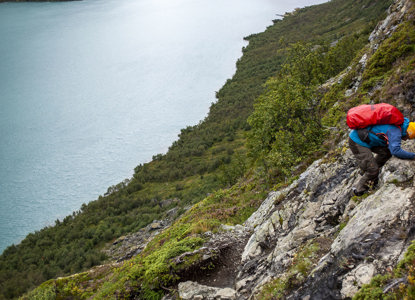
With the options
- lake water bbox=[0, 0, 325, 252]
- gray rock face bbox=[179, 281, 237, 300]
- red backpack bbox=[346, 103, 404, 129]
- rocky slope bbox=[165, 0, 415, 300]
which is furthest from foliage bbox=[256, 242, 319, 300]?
lake water bbox=[0, 0, 325, 252]

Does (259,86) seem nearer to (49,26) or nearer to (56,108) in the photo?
(56,108)

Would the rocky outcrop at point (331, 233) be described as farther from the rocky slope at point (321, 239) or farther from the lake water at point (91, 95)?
the lake water at point (91, 95)

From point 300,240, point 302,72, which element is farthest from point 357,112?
point 302,72

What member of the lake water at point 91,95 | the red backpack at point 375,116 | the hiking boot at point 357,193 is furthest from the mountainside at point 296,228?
the lake water at point 91,95

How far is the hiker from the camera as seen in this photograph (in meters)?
6.28

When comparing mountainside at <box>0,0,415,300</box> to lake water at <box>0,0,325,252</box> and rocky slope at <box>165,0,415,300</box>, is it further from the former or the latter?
lake water at <box>0,0,325,252</box>

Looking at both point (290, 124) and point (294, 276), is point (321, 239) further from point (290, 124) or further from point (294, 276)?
point (290, 124)

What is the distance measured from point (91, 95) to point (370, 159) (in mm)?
84849

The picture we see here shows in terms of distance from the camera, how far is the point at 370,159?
688cm

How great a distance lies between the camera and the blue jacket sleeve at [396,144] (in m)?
6.20

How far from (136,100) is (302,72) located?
56.4 metres

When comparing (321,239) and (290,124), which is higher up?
(290,124)

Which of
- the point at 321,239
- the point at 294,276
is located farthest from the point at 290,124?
the point at 294,276

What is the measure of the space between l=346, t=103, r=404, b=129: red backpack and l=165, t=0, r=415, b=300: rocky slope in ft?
3.06
